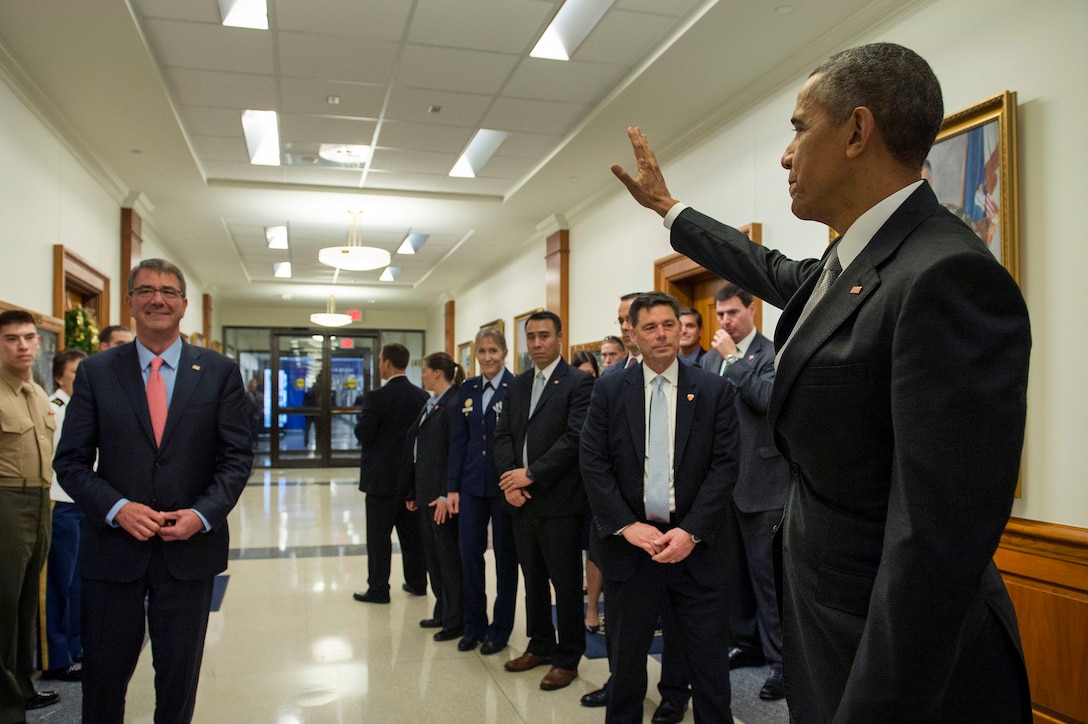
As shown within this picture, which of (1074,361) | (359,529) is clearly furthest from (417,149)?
(1074,361)

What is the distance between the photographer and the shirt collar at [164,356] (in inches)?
108

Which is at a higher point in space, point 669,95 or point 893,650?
point 669,95

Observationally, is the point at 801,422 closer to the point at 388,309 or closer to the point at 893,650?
the point at 893,650

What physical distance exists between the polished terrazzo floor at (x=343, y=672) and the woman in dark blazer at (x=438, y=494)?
0.20 meters

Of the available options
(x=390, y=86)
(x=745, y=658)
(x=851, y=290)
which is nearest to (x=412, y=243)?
(x=390, y=86)

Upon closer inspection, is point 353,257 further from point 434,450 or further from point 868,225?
point 868,225

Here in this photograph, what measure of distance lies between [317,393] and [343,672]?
15792mm

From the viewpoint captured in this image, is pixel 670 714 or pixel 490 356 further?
pixel 490 356

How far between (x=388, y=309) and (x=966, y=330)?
65.9ft

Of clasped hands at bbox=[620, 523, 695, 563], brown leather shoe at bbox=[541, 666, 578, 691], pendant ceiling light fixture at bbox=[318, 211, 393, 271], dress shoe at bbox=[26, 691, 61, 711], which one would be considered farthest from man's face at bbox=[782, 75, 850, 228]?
pendant ceiling light fixture at bbox=[318, 211, 393, 271]

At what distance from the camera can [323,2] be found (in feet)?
15.8

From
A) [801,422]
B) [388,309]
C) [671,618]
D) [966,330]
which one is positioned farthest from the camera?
[388,309]

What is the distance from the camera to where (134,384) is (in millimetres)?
2654

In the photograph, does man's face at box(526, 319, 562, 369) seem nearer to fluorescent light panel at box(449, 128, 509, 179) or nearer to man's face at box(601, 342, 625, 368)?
man's face at box(601, 342, 625, 368)
